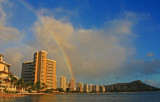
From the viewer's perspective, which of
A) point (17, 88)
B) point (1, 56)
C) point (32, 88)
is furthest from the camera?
point (32, 88)

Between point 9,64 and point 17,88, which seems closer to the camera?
point 17,88

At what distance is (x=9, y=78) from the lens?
456 ft

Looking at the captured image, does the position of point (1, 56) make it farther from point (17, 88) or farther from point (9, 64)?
point (17, 88)

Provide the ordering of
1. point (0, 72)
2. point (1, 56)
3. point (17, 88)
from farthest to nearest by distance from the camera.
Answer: point (1, 56), point (17, 88), point (0, 72)

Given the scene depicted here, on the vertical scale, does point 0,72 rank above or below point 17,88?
above

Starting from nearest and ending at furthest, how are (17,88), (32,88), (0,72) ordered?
(0,72) → (17,88) → (32,88)

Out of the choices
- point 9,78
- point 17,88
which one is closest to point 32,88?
point 17,88

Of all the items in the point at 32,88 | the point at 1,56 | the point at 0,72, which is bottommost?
the point at 32,88

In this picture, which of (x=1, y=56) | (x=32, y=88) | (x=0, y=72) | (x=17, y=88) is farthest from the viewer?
(x=32, y=88)

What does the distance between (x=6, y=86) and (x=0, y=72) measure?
12.3m

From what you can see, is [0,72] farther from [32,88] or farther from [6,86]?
[32,88]

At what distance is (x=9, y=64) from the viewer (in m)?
185

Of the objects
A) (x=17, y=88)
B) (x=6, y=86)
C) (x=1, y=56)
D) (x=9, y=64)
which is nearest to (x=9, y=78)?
(x=6, y=86)

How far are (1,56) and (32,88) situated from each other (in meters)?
46.0
